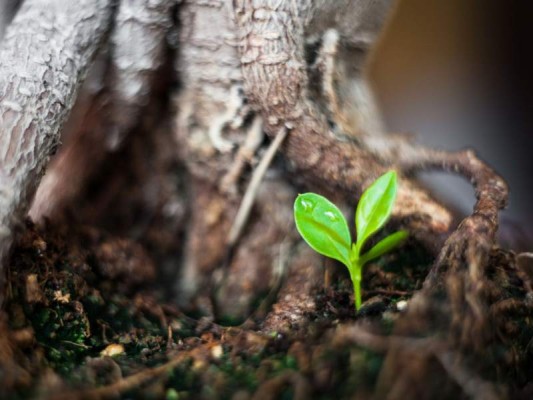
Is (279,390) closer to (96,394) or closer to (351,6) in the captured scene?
(96,394)

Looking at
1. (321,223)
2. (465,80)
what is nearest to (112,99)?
(321,223)

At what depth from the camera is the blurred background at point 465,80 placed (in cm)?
187

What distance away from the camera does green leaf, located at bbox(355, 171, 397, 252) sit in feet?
2.31

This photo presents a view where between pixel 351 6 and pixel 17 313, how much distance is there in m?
0.65

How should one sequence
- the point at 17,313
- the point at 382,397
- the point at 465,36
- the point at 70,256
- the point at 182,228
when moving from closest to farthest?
the point at 382,397 → the point at 17,313 → the point at 70,256 → the point at 182,228 → the point at 465,36

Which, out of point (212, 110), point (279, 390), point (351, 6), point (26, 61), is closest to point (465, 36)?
point (351, 6)

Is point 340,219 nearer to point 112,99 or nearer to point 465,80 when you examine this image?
point 112,99

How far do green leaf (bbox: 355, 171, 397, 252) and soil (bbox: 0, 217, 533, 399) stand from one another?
0.09 metres

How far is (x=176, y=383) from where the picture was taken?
59 centimetres

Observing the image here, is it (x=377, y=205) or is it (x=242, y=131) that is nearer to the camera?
(x=377, y=205)

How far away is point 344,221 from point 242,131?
28 cm

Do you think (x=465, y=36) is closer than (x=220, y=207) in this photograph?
No

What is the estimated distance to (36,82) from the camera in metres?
0.74

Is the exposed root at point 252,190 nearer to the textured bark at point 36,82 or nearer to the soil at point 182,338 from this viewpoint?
the soil at point 182,338
